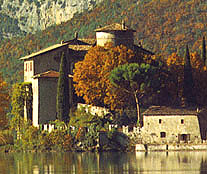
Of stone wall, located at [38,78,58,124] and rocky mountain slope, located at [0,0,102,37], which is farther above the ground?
rocky mountain slope, located at [0,0,102,37]

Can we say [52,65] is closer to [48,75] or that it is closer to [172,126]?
[48,75]

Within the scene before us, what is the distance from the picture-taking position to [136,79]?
88.4 metres

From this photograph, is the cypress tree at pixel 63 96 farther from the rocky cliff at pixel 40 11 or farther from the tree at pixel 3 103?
the rocky cliff at pixel 40 11

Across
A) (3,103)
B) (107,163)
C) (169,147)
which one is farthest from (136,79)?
(3,103)

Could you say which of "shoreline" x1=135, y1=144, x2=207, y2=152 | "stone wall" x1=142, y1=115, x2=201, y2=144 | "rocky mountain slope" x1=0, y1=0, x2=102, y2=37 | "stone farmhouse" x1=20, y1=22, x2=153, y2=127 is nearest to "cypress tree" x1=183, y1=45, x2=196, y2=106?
"stone farmhouse" x1=20, y1=22, x2=153, y2=127

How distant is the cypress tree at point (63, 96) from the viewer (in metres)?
92.8

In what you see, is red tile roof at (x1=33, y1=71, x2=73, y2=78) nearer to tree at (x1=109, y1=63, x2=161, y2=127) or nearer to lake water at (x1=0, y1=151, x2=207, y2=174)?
tree at (x1=109, y1=63, x2=161, y2=127)

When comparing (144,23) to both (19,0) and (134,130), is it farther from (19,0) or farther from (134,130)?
(134,130)

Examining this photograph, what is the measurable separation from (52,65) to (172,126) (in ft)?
59.9

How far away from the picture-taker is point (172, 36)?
465 feet

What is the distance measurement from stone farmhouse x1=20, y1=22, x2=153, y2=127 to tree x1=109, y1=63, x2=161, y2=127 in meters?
8.37

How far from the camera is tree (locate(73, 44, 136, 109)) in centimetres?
9162

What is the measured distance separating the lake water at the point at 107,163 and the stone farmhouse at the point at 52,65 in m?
11.3

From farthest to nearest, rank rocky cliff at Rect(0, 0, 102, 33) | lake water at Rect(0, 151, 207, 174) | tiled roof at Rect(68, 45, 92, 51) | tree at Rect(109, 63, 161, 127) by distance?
rocky cliff at Rect(0, 0, 102, 33)
tiled roof at Rect(68, 45, 92, 51)
tree at Rect(109, 63, 161, 127)
lake water at Rect(0, 151, 207, 174)
